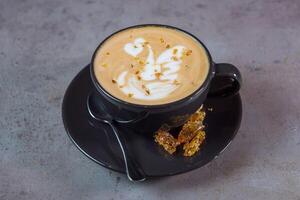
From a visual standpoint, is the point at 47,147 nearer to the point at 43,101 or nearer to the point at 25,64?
the point at 43,101

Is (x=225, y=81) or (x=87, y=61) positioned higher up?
(x=225, y=81)

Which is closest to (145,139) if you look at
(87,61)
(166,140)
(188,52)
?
(166,140)

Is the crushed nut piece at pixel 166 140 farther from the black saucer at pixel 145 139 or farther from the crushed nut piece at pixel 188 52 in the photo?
the crushed nut piece at pixel 188 52

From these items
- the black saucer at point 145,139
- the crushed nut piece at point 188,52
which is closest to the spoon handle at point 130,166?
the black saucer at point 145,139

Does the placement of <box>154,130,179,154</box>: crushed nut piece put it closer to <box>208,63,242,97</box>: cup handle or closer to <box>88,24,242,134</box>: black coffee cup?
<box>88,24,242,134</box>: black coffee cup

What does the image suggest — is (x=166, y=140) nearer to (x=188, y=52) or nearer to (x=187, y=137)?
(x=187, y=137)

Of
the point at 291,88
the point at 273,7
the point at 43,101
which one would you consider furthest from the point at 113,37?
the point at 273,7
